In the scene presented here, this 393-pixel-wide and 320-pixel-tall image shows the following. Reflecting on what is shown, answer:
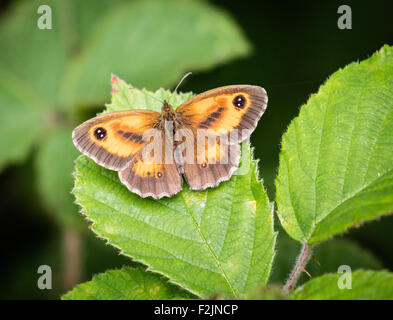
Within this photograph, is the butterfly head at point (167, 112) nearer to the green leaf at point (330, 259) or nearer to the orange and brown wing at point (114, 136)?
the orange and brown wing at point (114, 136)

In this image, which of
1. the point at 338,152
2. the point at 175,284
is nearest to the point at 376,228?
the point at 338,152

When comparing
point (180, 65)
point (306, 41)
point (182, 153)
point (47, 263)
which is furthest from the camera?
point (306, 41)

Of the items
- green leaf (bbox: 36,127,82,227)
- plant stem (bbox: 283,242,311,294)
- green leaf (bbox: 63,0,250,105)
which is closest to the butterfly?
plant stem (bbox: 283,242,311,294)

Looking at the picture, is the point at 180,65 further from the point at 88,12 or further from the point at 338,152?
the point at 338,152

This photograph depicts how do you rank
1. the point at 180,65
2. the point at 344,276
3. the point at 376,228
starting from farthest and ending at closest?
the point at 180,65 < the point at 376,228 < the point at 344,276

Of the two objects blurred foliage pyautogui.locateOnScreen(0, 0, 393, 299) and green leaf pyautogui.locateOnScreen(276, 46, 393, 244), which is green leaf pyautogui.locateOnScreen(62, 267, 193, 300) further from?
blurred foliage pyautogui.locateOnScreen(0, 0, 393, 299)

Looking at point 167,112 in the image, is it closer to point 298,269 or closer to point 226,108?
point 226,108

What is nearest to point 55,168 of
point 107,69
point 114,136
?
point 107,69
